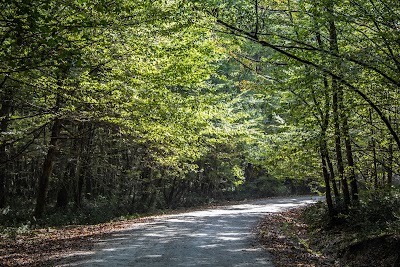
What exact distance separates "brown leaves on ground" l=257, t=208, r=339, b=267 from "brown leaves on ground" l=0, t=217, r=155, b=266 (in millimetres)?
5137

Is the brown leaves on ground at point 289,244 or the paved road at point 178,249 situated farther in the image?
the brown leaves on ground at point 289,244

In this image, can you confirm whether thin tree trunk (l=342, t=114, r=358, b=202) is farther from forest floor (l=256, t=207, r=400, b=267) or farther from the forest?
forest floor (l=256, t=207, r=400, b=267)

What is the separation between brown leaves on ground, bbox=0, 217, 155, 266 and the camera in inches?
380

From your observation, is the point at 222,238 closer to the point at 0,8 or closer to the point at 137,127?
the point at 137,127

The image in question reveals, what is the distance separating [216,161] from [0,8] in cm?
2492

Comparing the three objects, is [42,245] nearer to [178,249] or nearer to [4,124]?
[178,249]

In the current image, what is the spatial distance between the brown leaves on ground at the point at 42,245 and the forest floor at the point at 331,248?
5.42 metres

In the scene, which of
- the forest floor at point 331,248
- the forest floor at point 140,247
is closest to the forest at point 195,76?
the forest floor at point 331,248

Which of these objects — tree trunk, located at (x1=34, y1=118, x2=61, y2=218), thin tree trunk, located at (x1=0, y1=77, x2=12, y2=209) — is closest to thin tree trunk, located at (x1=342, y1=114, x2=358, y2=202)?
thin tree trunk, located at (x1=0, y1=77, x2=12, y2=209)

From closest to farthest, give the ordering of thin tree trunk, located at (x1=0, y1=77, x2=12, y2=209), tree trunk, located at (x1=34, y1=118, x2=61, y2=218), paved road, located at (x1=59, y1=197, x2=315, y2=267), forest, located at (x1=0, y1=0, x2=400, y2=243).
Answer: forest, located at (x1=0, y1=0, x2=400, y2=243)
paved road, located at (x1=59, y1=197, x2=315, y2=267)
thin tree trunk, located at (x1=0, y1=77, x2=12, y2=209)
tree trunk, located at (x1=34, y1=118, x2=61, y2=218)

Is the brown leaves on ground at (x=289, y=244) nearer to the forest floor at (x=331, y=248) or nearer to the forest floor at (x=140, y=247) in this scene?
the forest floor at (x=331, y=248)

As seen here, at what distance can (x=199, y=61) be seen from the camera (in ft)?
42.5

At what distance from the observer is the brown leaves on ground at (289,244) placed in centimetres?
955

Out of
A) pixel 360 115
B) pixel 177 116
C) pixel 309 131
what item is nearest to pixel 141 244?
pixel 177 116
